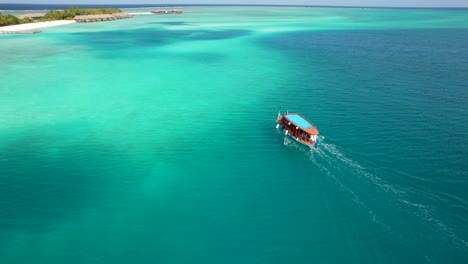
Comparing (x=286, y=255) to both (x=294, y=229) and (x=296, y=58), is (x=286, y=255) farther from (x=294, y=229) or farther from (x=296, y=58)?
(x=296, y=58)

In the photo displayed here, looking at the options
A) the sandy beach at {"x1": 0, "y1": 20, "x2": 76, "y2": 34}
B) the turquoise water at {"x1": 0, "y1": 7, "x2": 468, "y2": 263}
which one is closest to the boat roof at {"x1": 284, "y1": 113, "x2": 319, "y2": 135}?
the turquoise water at {"x1": 0, "y1": 7, "x2": 468, "y2": 263}

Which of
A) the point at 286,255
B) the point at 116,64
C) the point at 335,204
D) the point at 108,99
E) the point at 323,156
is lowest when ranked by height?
the point at 286,255

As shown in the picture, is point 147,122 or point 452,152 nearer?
point 452,152

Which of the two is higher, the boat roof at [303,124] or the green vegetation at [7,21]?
the green vegetation at [7,21]

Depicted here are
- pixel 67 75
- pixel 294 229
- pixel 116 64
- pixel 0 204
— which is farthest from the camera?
pixel 116 64

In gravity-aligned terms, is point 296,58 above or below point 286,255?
above

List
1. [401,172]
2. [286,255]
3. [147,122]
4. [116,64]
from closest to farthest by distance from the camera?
[286,255], [401,172], [147,122], [116,64]

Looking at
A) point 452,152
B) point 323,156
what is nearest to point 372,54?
point 452,152

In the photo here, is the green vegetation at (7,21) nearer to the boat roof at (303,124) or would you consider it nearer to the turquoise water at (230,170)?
the turquoise water at (230,170)

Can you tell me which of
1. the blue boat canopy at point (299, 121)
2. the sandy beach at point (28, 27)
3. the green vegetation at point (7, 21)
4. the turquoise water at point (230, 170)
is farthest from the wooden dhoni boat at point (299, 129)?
the green vegetation at point (7, 21)
